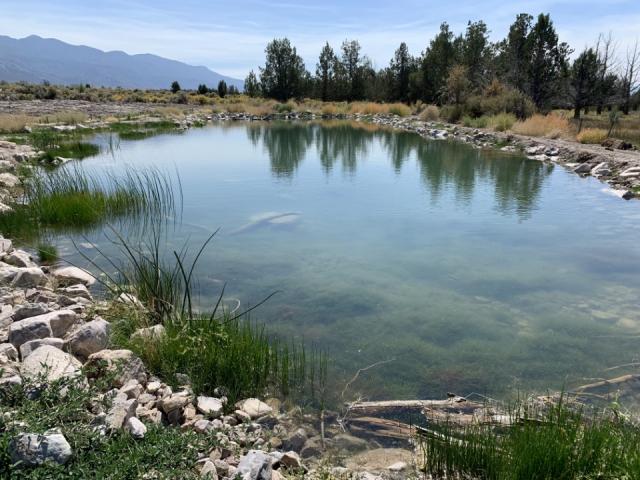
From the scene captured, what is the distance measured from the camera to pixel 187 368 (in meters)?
3.46

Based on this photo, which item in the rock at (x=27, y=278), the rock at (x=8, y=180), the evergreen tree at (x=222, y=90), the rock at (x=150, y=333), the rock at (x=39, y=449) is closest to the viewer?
the rock at (x=39, y=449)

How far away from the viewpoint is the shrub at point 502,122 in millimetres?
22078

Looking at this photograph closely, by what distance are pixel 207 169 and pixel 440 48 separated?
32.0 metres

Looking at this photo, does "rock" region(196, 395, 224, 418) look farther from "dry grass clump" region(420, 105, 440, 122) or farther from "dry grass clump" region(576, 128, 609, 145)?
"dry grass clump" region(420, 105, 440, 122)

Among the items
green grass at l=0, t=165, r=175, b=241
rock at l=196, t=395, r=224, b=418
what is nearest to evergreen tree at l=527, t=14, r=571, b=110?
green grass at l=0, t=165, r=175, b=241

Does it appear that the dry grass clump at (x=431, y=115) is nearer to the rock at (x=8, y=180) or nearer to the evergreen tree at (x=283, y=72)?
the evergreen tree at (x=283, y=72)

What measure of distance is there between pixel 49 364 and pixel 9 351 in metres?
0.45

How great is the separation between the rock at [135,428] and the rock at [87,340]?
102 centimetres

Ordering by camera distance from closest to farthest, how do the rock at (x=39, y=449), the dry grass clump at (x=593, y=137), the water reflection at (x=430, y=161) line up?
the rock at (x=39, y=449) < the water reflection at (x=430, y=161) < the dry grass clump at (x=593, y=137)

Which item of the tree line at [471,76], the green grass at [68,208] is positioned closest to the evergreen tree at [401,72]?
Result: the tree line at [471,76]

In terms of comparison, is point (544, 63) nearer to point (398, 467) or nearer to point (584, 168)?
point (584, 168)

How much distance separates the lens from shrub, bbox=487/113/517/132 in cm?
A: 2208

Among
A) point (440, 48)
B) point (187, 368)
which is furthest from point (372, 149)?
point (440, 48)

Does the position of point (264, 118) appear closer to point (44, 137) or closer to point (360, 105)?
point (360, 105)
